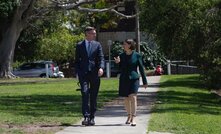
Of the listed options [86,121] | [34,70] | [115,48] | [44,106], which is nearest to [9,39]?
[34,70]

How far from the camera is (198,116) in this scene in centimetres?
1545

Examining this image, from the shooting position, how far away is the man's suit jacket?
39.7 feet

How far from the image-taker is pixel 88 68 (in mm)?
12094

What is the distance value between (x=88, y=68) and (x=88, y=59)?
0.19 metres

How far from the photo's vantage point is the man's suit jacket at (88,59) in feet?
39.7

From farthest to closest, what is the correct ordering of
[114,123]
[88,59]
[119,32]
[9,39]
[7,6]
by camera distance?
[119,32] < [9,39] < [7,6] < [114,123] < [88,59]

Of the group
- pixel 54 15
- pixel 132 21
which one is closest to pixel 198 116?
pixel 54 15

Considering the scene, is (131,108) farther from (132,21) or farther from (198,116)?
(132,21)

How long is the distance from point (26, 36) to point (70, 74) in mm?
9164

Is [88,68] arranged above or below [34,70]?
above

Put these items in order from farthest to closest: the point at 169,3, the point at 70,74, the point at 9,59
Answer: the point at 70,74 → the point at 9,59 → the point at 169,3

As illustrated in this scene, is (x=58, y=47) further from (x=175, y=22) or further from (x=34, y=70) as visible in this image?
(x=175, y=22)

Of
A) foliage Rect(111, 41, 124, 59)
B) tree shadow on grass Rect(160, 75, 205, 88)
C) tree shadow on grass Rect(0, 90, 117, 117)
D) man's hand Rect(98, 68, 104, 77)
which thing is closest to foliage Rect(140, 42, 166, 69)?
foliage Rect(111, 41, 124, 59)

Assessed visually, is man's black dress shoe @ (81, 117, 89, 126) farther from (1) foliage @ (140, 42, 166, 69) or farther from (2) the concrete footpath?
(1) foliage @ (140, 42, 166, 69)
